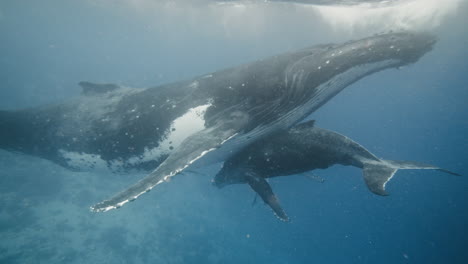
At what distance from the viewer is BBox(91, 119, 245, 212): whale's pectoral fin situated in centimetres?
392

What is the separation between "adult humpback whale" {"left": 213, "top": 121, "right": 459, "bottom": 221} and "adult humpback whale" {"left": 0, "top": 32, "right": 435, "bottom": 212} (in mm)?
468

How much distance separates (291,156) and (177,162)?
3392mm

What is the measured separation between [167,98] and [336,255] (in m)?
35.7

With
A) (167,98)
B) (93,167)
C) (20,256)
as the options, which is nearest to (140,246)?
(20,256)

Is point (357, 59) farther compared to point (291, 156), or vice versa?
point (291, 156)

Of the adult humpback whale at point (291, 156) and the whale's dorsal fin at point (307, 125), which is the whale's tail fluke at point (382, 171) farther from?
the whale's dorsal fin at point (307, 125)

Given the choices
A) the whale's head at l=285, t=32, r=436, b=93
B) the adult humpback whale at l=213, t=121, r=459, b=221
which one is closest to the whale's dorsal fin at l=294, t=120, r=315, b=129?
the adult humpback whale at l=213, t=121, r=459, b=221

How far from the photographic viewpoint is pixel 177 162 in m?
4.36

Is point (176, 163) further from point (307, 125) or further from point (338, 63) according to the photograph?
point (307, 125)

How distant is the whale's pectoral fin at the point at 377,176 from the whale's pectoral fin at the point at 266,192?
2.12m

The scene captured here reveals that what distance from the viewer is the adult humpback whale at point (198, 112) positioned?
5051mm

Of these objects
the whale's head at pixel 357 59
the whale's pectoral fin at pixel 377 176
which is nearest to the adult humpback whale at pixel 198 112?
the whale's head at pixel 357 59

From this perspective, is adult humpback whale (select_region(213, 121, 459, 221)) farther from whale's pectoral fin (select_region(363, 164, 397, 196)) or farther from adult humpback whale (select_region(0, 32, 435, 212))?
adult humpback whale (select_region(0, 32, 435, 212))

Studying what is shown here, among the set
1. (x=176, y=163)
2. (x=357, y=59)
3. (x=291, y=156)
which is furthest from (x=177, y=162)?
(x=357, y=59)
